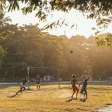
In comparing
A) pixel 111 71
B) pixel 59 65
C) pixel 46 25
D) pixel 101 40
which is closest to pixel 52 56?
pixel 59 65

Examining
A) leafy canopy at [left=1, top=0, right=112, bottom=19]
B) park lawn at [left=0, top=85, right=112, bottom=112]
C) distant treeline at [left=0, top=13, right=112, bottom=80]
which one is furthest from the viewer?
distant treeline at [left=0, top=13, right=112, bottom=80]

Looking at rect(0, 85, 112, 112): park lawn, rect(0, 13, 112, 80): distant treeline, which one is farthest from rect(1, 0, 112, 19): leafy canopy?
rect(0, 13, 112, 80): distant treeline

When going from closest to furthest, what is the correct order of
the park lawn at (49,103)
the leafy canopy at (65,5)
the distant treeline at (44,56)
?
the leafy canopy at (65,5), the park lawn at (49,103), the distant treeline at (44,56)

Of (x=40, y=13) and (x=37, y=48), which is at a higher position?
(x=37, y=48)

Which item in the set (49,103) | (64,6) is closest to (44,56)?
(49,103)

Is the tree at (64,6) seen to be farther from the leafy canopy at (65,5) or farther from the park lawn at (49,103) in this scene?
the park lawn at (49,103)

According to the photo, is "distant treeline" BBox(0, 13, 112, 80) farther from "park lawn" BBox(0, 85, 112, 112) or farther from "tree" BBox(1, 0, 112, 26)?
"tree" BBox(1, 0, 112, 26)

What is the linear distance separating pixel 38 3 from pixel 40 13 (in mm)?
1272

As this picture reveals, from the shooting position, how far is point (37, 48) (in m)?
102

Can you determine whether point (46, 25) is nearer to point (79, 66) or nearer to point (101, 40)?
point (101, 40)

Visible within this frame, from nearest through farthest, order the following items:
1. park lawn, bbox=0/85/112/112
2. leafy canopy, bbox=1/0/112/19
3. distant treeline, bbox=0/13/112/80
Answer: leafy canopy, bbox=1/0/112/19, park lawn, bbox=0/85/112/112, distant treeline, bbox=0/13/112/80

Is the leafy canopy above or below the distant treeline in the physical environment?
below

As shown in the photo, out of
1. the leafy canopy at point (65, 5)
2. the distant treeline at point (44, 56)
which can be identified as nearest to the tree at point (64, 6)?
the leafy canopy at point (65, 5)

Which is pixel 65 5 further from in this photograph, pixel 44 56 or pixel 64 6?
pixel 44 56
